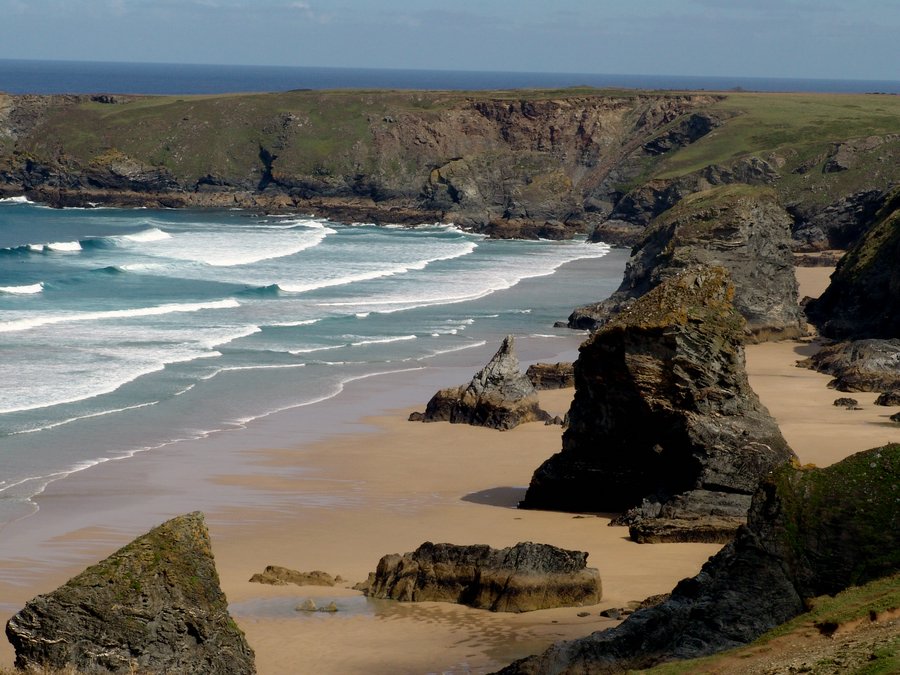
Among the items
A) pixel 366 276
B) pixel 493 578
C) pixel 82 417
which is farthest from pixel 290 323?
pixel 493 578

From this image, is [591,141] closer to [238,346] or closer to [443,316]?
[443,316]

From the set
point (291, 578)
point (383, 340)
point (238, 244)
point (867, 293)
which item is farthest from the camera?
point (238, 244)

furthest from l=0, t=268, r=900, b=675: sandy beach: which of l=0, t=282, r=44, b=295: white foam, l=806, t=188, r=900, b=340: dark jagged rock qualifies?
l=0, t=282, r=44, b=295: white foam

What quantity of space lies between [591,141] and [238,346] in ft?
233

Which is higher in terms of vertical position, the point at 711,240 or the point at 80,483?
the point at 711,240

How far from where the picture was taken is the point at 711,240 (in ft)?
153

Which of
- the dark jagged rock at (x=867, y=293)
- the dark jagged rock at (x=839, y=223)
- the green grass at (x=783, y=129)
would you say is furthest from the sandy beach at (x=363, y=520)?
the green grass at (x=783, y=129)

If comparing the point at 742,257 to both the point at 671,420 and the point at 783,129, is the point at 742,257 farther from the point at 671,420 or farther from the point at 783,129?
the point at 783,129

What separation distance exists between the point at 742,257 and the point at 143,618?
37.5m

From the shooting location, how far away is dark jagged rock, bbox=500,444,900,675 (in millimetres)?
11555

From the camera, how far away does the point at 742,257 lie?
46.4 metres

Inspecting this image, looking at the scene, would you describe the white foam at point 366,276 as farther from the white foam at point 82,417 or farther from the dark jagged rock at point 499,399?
the dark jagged rock at point 499,399

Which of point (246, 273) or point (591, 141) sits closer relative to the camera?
point (246, 273)

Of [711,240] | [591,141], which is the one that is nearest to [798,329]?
[711,240]
